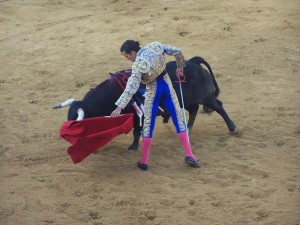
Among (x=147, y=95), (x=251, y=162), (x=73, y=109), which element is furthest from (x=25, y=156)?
(x=251, y=162)

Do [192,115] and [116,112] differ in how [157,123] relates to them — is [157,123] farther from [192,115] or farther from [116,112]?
[116,112]

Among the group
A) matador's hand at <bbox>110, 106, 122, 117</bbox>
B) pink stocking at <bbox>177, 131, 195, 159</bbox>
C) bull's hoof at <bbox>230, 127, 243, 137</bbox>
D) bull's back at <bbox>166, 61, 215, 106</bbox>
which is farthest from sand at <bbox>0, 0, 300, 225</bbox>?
matador's hand at <bbox>110, 106, 122, 117</bbox>

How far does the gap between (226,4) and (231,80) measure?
3.18 m

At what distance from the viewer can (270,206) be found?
5.34m

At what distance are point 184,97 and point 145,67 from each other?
111 centimetres

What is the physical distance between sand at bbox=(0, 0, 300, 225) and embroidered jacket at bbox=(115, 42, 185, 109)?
0.92 metres

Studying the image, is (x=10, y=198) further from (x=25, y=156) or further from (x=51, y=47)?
(x=51, y=47)

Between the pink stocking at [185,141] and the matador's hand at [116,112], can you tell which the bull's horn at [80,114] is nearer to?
the matador's hand at [116,112]

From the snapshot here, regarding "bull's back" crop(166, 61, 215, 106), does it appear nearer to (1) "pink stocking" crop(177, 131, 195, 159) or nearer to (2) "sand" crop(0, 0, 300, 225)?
(2) "sand" crop(0, 0, 300, 225)

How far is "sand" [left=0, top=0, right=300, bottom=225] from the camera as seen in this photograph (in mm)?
5457

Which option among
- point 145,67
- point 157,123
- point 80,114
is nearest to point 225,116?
point 157,123

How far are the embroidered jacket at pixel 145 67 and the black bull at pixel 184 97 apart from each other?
0.66 meters

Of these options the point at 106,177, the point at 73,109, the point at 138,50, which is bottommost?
the point at 106,177

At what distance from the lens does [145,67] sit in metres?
5.68
